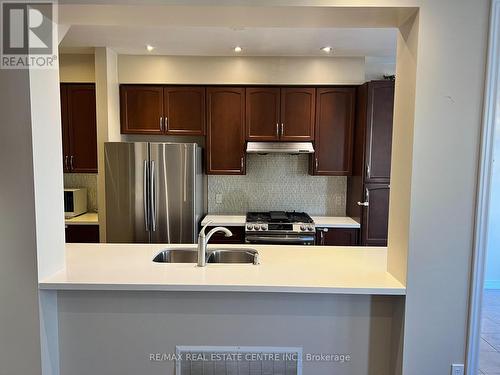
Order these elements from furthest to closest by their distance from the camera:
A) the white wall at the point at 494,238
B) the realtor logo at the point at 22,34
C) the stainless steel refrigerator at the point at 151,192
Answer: the white wall at the point at 494,238 → the stainless steel refrigerator at the point at 151,192 → the realtor logo at the point at 22,34

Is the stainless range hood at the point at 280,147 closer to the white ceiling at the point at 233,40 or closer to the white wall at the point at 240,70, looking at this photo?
the white wall at the point at 240,70

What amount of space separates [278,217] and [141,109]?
6.48 feet

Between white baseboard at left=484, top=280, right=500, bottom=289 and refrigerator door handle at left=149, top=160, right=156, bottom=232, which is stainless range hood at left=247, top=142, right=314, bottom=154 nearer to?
refrigerator door handle at left=149, top=160, right=156, bottom=232

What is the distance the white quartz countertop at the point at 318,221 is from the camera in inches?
144

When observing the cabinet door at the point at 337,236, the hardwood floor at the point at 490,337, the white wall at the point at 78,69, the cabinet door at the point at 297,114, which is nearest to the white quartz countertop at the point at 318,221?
the cabinet door at the point at 337,236

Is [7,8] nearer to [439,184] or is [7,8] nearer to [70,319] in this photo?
[70,319]

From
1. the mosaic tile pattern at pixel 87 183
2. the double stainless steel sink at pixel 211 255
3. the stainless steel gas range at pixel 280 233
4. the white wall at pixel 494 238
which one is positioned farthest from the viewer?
the mosaic tile pattern at pixel 87 183

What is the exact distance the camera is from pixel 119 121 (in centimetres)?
390

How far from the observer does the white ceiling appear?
303 centimetres

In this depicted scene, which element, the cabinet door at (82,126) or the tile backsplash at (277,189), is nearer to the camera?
the cabinet door at (82,126)

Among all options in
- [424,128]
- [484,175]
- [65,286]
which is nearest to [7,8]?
[65,286]

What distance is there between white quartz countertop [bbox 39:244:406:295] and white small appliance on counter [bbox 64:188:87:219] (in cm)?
157

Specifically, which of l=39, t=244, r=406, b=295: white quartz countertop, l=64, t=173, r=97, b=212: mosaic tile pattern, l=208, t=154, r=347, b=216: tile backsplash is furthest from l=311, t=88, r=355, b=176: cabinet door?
l=64, t=173, r=97, b=212: mosaic tile pattern

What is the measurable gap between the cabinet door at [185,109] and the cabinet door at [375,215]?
1.96 meters
